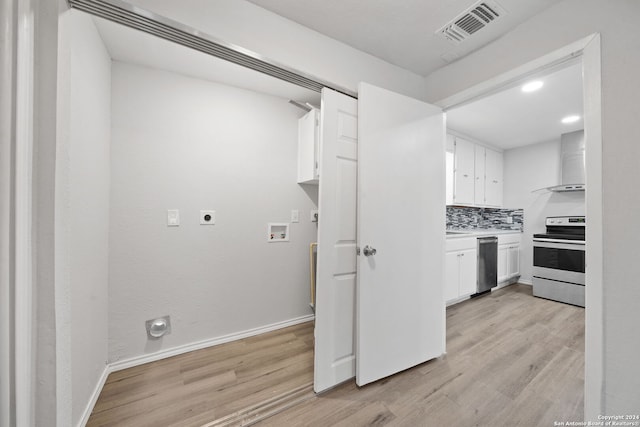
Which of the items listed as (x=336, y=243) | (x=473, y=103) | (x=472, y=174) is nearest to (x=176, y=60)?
(x=336, y=243)

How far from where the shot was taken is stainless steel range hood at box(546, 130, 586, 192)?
11.1ft

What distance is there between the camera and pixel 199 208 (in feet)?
6.57

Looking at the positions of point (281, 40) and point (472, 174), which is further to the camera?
point (472, 174)

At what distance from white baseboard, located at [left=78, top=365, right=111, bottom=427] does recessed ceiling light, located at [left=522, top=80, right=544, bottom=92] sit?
13.4ft

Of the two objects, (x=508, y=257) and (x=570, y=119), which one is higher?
(x=570, y=119)

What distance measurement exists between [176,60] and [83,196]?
1.20 m

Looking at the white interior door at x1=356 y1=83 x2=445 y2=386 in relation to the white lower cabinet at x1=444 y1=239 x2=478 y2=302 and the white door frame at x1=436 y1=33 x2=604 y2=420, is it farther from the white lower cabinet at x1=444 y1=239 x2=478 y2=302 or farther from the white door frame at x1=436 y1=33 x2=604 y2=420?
the white lower cabinet at x1=444 y1=239 x2=478 y2=302

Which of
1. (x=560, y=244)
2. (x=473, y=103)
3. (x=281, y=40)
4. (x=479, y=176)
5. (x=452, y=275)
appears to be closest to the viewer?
(x=281, y=40)

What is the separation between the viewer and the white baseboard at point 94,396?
1.26 meters

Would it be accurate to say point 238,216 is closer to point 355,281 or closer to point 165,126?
point 165,126

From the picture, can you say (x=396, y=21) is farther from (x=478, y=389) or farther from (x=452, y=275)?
(x=452, y=275)

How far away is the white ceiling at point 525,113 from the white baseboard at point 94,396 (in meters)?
3.53

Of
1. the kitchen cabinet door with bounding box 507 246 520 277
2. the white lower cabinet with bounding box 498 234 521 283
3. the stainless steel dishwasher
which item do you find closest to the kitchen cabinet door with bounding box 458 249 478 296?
the stainless steel dishwasher

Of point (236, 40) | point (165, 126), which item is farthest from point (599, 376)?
point (165, 126)
